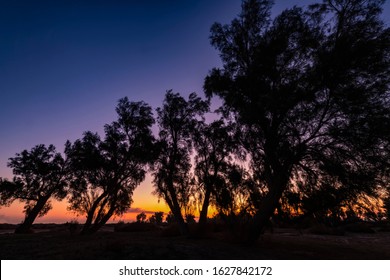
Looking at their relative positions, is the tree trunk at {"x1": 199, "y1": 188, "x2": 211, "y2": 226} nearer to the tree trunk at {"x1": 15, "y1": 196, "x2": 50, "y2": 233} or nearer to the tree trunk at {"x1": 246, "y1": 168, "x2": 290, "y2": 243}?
the tree trunk at {"x1": 246, "y1": 168, "x2": 290, "y2": 243}

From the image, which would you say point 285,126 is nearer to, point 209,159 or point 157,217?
point 209,159

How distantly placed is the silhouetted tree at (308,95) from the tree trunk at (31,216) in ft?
76.6

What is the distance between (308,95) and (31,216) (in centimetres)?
2905

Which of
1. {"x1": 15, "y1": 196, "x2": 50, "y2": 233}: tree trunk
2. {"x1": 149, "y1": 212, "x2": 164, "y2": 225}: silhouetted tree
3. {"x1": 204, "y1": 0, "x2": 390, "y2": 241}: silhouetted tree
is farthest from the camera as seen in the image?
{"x1": 149, "y1": 212, "x2": 164, "y2": 225}: silhouetted tree

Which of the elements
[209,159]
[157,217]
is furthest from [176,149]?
[157,217]

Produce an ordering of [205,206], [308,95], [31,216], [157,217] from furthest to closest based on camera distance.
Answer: [157,217], [31,216], [205,206], [308,95]

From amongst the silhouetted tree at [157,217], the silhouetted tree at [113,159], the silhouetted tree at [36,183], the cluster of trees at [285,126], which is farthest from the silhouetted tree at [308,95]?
the silhouetted tree at [157,217]

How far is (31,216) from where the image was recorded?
85.1 ft

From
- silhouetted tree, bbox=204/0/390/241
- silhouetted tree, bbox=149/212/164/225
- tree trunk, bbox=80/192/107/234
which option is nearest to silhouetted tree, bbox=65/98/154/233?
tree trunk, bbox=80/192/107/234

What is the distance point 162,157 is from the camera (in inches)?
784

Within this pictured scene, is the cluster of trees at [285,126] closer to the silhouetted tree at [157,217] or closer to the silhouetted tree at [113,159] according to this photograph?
the silhouetted tree at [113,159]

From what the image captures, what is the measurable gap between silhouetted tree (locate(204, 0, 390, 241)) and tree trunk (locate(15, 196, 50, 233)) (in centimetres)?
2336

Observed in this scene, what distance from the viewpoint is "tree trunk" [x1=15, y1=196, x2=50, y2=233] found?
83.0 feet

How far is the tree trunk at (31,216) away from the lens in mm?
25312
